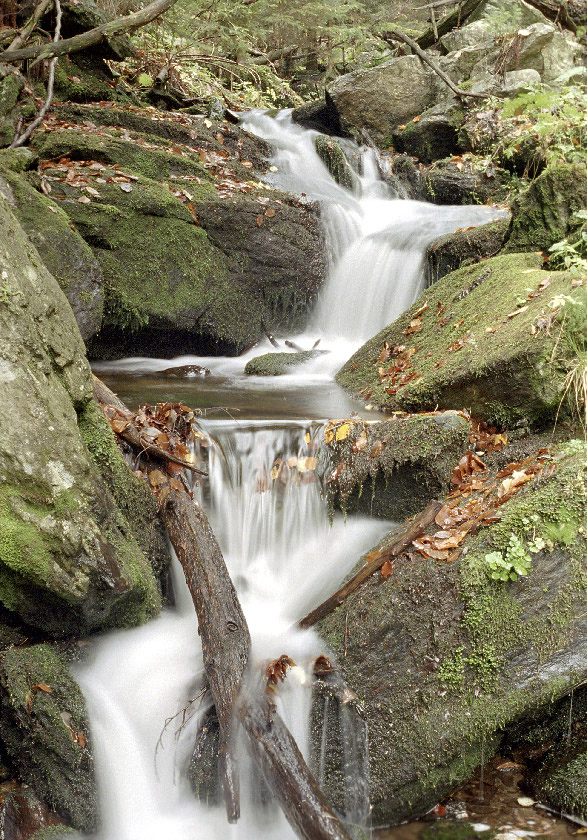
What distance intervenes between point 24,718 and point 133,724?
62cm

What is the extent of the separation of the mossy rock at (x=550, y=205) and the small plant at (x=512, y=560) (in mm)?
3766

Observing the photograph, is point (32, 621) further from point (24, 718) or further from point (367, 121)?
point (367, 121)

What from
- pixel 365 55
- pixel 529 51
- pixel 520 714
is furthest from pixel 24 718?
pixel 365 55

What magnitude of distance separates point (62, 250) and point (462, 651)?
5245 millimetres

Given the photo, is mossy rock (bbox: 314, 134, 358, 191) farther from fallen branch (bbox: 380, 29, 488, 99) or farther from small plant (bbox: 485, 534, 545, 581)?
small plant (bbox: 485, 534, 545, 581)

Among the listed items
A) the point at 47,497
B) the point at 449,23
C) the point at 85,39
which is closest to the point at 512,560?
the point at 47,497

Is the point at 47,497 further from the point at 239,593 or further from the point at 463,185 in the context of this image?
the point at 463,185

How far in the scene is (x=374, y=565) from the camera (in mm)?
3824

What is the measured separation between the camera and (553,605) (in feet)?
11.6

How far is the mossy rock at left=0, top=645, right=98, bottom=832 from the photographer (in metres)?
3.19

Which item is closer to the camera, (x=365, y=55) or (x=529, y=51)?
(x=529, y=51)

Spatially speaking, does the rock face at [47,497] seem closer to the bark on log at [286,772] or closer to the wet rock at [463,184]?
the bark on log at [286,772]

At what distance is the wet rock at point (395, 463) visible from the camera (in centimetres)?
443

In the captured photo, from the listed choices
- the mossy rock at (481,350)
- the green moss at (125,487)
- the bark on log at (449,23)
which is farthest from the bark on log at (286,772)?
the bark on log at (449,23)
